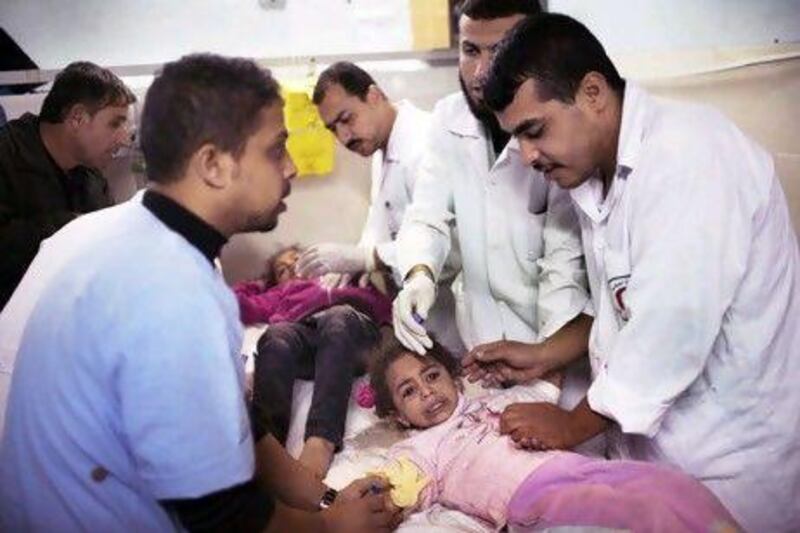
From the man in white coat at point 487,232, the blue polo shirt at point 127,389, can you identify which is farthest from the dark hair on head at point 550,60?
the blue polo shirt at point 127,389

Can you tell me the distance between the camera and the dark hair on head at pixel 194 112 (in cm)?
100

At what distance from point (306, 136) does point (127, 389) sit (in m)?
2.26

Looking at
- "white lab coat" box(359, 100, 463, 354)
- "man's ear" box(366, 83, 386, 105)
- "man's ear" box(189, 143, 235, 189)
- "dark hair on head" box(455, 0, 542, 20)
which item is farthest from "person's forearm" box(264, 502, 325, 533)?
"man's ear" box(366, 83, 386, 105)

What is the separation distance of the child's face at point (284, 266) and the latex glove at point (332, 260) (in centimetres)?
36

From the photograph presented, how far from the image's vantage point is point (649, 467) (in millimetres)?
1339

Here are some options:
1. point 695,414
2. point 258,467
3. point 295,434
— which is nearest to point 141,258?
point 258,467

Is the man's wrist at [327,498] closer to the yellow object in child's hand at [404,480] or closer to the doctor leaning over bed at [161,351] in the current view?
the yellow object in child's hand at [404,480]

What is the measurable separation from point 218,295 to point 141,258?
120mm

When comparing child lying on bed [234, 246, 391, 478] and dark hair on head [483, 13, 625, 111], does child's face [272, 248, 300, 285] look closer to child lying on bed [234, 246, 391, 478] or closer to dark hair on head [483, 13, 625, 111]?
child lying on bed [234, 246, 391, 478]

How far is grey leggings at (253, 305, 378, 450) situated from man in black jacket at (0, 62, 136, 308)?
919mm

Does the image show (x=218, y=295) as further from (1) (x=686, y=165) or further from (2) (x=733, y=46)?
(2) (x=733, y=46)

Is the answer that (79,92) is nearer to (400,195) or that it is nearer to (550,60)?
(400,195)

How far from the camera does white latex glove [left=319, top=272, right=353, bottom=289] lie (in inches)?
112

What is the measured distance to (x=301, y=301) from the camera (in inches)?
113
